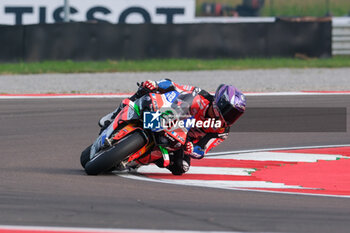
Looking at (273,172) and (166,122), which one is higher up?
(166,122)

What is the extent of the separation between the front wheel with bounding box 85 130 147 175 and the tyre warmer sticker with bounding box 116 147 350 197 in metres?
0.41

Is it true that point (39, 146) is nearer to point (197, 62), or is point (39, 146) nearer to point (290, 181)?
point (290, 181)

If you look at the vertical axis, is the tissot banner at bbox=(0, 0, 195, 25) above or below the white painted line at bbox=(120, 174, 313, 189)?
above

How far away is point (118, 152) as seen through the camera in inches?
328

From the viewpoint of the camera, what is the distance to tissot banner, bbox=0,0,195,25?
1147 inches

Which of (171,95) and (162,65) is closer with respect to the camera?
(171,95)

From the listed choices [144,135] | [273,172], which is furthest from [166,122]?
[273,172]

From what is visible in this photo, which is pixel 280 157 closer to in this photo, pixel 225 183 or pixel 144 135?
pixel 225 183

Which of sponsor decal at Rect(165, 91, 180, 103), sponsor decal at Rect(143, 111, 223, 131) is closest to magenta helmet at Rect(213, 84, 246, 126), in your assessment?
sponsor decal at Rect(143, 111, 223, 131)

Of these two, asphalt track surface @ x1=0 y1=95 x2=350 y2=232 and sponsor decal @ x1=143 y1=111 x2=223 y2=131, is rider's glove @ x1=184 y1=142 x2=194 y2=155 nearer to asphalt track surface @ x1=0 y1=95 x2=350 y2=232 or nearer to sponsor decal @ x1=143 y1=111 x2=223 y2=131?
sponsor decal @ x1=143 y1=111 x2=223 y2=131

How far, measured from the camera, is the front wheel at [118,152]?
27.4 ft

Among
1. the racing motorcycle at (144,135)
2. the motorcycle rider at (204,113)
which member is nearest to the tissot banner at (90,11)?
the motorcycle rider at (204,113)

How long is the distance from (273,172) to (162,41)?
12675mm

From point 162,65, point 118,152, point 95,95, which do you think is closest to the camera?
point 118,152
